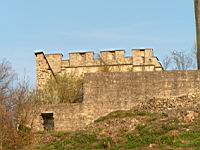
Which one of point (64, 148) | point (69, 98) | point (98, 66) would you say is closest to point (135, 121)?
point (64, 148)

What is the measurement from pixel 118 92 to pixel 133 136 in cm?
721

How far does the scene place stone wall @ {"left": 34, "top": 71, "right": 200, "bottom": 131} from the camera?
2445cm

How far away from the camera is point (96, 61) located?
43.5 meters

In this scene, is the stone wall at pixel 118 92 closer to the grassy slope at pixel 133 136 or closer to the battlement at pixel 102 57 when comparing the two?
the grassy slope at pixel 133 136

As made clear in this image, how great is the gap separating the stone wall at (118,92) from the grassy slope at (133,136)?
4294mm

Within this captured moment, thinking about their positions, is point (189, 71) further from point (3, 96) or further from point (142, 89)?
point (3, 96)

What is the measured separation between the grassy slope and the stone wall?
4.29 metres

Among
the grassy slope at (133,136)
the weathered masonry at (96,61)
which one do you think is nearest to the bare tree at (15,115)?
the grassy slope at (133,136)

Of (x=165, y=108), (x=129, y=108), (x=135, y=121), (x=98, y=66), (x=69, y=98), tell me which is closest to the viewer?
(x=135, y=121)

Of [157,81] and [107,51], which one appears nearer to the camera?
[157,81]

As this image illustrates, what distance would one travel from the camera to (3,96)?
18.4 meters

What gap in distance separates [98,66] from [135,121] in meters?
23.3

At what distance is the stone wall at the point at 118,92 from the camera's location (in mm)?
24453

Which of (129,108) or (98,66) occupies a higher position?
(98,66)
